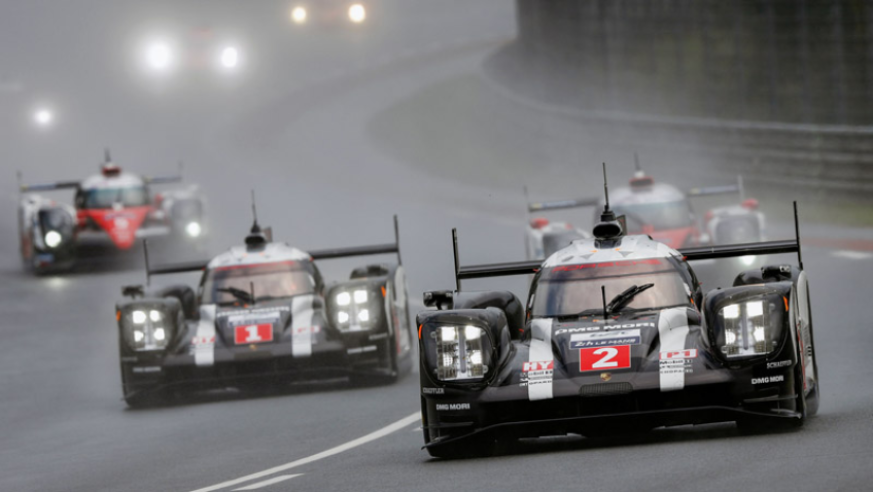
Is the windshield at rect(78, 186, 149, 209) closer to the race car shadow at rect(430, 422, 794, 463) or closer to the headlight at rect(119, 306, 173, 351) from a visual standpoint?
the headlight at rect(119, 306, 173, 351)

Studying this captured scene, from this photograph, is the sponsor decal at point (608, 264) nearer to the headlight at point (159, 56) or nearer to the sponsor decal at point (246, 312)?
the sponsor decal at point (246, 312)

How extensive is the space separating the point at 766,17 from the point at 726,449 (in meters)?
23.8

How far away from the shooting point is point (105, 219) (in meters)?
28.8

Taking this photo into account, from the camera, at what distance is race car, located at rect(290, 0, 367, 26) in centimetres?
3662

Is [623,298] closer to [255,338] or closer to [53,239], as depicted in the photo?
[255,338]

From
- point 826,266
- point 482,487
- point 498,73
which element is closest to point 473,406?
point 482,487

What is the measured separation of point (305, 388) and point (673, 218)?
636cm

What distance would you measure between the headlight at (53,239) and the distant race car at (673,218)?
10639 mm

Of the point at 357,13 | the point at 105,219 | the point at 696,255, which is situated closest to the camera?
the point at 696,255

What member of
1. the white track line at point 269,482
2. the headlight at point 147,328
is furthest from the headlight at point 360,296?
the white track line at point 269,482

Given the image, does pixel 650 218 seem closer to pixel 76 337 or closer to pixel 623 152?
pixel 76 337

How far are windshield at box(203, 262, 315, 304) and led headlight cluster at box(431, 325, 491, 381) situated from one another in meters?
6.31

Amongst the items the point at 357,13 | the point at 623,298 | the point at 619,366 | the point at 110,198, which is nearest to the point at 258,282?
the point at 623,298

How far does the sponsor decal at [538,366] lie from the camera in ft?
33.1
